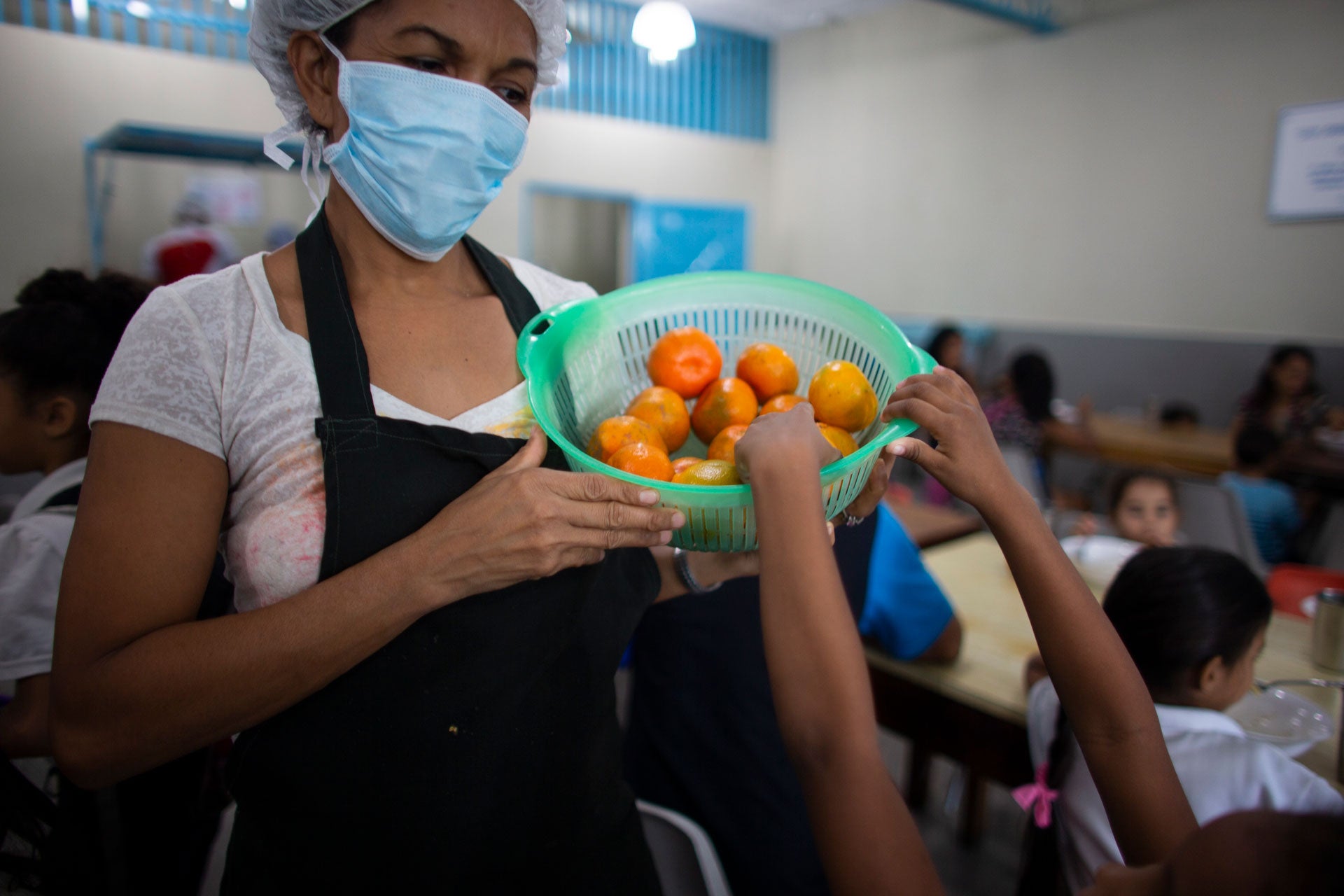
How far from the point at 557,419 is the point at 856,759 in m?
0.60

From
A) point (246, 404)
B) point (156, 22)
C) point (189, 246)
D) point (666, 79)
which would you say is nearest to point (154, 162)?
point (156, 22)

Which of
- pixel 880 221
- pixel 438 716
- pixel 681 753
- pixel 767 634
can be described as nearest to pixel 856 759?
pixel 767 634

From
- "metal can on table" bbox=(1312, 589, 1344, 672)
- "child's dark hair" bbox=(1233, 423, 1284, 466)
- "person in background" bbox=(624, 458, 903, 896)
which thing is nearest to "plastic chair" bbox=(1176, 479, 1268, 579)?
"metal can on table" bbox=(1312, 589, 1344, 672)

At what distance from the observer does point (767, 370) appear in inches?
47.4

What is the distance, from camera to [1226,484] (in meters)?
3.68

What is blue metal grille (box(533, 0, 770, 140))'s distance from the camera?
6.98 metres

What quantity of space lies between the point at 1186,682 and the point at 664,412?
1.14m

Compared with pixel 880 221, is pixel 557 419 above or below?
below

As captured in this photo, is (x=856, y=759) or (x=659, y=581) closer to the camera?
(x=856, y=759)

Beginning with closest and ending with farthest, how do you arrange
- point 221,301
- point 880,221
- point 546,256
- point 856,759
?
point 856,759 → point 221,301 → point 546,256 → point 880,221

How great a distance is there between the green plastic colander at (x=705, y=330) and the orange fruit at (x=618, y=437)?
3cm

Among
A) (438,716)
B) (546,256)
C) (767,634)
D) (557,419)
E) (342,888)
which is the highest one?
(546,256)

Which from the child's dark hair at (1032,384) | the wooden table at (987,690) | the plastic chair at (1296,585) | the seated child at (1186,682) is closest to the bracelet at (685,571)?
the seated child at (1186,682)

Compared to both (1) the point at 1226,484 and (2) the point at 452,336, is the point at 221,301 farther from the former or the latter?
(1) the point at 1226,484
